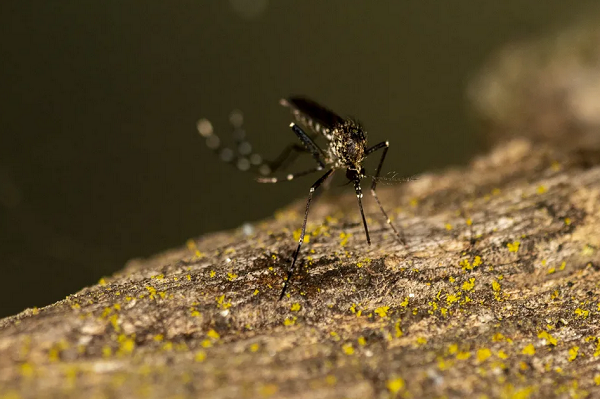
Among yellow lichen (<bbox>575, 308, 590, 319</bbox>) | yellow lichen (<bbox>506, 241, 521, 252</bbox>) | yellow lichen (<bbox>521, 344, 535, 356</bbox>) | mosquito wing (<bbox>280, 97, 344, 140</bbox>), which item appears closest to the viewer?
yellow lichen (<bbox>521, 344, 535, 356</bbox>)

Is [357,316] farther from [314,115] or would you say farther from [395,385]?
[314,115]

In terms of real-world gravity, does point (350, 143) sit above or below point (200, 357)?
above

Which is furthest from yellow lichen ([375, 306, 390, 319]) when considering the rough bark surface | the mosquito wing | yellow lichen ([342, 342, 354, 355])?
the mosquito wing

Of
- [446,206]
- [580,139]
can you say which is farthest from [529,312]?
[580,139]

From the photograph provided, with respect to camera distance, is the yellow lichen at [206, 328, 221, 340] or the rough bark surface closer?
the rough bark surface

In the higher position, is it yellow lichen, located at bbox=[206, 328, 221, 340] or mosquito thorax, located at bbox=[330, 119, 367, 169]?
mosquito thorax, located at bbox=[330, 119, 367, 169]

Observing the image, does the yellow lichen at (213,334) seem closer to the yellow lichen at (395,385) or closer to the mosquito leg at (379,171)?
the yellow lichen at (395,385)

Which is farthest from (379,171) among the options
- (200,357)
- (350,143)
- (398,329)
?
(200,357)

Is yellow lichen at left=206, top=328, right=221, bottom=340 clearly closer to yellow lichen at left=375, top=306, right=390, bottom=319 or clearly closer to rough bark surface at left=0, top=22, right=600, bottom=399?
rough bark surface at left=0, top=22, right=600, bottom=399
